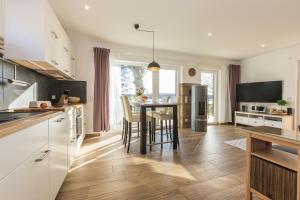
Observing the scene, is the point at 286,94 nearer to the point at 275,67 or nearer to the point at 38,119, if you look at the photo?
the point at 275,67

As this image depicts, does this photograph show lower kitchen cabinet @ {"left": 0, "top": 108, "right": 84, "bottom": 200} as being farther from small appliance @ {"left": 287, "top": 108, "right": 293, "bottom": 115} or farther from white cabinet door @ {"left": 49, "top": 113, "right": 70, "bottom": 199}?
small appliance @ {"left": 287, "top": 108, "right": 293, "bottom": 115}

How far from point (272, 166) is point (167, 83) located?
14.0 ft

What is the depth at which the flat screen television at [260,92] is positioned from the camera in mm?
4920

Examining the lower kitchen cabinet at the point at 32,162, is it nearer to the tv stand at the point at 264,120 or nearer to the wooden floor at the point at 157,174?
the wooden floor at the point at 157,174

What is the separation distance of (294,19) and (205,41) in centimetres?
175

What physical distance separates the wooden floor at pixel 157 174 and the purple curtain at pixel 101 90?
0.91 meters

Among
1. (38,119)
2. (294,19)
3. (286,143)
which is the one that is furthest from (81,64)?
(294,19)

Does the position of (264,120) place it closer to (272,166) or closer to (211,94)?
(211,94)

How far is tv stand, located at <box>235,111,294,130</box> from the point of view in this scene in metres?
4.43

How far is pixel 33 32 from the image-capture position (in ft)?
5.91

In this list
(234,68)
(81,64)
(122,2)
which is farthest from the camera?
(234,68)

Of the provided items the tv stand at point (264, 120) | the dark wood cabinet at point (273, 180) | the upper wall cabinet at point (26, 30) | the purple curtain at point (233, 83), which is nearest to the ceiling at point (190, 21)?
the upper wall cabinet at point (26, 30)

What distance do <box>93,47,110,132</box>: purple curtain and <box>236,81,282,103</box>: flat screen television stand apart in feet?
15.3

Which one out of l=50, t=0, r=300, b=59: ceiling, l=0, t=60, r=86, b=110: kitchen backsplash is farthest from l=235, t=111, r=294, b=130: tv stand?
l=0, t=60, r=86, b=110: kitchen backsplash
